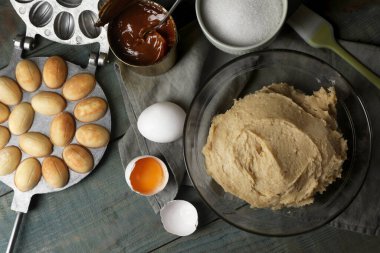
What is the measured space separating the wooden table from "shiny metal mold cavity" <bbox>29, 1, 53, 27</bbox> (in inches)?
1.6

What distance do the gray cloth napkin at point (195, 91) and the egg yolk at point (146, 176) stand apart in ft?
0.10

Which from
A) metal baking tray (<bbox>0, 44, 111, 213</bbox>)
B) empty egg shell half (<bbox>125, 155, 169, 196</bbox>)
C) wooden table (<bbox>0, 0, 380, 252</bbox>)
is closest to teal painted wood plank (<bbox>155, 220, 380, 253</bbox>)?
wooden table (<bbox>0, 0, 380, 252</bbox>)

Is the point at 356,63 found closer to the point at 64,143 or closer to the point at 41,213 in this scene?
the point at 64,143

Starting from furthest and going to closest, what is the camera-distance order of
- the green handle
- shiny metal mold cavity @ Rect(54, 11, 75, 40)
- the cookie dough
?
shiny metal mold cavity @ Rect(54, 11, 75, 40)
the green handle
the cookie dough

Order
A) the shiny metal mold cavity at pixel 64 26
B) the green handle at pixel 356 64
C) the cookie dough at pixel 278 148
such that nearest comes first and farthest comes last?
the cookie dough at pixel 278 148 < the green handle at pixel 356 64 < the shiny metal mold cavity at pixel 64 26

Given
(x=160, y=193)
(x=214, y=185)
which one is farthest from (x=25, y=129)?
(x=214, y=185)

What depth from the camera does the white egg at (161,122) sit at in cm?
97

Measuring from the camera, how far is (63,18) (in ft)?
3.59

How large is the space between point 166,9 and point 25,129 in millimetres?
427

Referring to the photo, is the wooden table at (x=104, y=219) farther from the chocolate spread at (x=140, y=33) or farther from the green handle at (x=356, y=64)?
the green handle at (x=356, y=64)

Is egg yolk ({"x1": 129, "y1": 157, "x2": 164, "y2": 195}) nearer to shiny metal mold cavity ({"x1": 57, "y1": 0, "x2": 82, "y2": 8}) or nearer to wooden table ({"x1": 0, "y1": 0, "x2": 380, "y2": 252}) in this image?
wooden table ({"x1": 0, "y1": 0, "x2": 380, "y2": 252})

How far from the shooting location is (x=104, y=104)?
1062 mm

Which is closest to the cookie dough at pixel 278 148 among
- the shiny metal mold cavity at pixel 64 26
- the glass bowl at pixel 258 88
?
the glass bowl at pixel 258 88

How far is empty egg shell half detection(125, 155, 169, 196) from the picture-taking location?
3.31 feet
